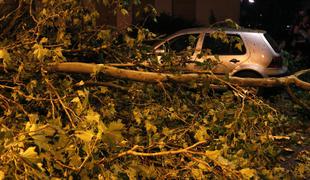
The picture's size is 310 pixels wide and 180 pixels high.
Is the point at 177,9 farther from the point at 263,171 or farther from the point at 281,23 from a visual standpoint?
the point at 263,171

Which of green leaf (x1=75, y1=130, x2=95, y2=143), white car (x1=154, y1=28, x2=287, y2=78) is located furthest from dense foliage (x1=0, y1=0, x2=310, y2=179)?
white car (x1=154, y1=28, x2=287, y2=78)

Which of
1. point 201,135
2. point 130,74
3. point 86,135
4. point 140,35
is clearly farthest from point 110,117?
point 86,135

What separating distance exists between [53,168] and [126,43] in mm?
2729

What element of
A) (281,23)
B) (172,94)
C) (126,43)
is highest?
(126,43)

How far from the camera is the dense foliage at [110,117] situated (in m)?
2.98

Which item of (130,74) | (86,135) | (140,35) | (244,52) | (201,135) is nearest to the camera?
(86,135)

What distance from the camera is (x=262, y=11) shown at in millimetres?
25422

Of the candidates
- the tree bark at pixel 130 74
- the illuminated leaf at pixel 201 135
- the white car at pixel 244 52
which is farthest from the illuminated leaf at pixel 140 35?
the white car at pixel 244 52

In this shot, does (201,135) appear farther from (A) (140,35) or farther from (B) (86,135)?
(A) (140,35)

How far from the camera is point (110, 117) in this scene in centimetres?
462

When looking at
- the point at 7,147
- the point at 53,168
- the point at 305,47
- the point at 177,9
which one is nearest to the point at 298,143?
the point at 53,168

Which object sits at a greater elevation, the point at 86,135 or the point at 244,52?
the point at 86,135

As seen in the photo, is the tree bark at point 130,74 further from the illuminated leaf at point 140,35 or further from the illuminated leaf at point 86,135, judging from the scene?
the illuminated leaf at point 86,135

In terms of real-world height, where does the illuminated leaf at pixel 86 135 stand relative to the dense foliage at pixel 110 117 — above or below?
above
